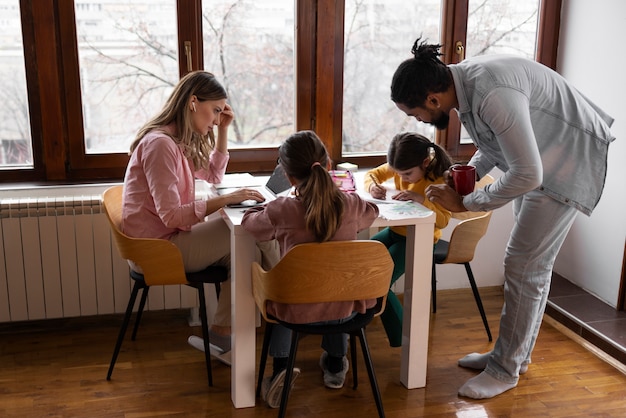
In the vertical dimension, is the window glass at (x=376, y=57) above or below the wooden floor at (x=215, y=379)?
above

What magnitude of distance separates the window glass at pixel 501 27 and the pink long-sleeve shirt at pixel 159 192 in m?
1.68

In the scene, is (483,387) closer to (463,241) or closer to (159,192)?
(463,241)

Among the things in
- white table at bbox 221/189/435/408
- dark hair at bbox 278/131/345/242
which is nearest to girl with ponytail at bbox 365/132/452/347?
white table at bbox 221/189/435/408

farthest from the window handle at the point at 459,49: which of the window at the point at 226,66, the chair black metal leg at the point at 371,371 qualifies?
the chair black metal leg at the point at 371,371

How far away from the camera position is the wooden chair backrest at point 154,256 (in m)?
2.69

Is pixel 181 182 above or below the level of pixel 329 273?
above

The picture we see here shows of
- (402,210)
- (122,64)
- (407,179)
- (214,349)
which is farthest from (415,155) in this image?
(122,64)

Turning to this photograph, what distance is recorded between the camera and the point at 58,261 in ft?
10.5

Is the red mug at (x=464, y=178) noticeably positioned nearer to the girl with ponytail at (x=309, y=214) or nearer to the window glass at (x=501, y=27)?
the girl with ponytail at (x=309, y=214)

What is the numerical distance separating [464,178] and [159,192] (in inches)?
43.0

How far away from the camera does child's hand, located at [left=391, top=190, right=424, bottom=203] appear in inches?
112

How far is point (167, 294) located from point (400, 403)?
1.20 metres

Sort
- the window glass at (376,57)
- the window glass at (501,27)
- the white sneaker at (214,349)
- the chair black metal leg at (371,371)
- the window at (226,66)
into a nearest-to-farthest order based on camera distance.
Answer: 1. the chair black metal leg at (371,371)
2. the white sneaker at (214,349)
3. the window at (226,66)
4. the window glass at (376,57)
5. the window glass at (501,27)

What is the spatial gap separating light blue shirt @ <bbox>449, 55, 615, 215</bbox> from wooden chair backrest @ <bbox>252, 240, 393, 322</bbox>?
0.50 metres
